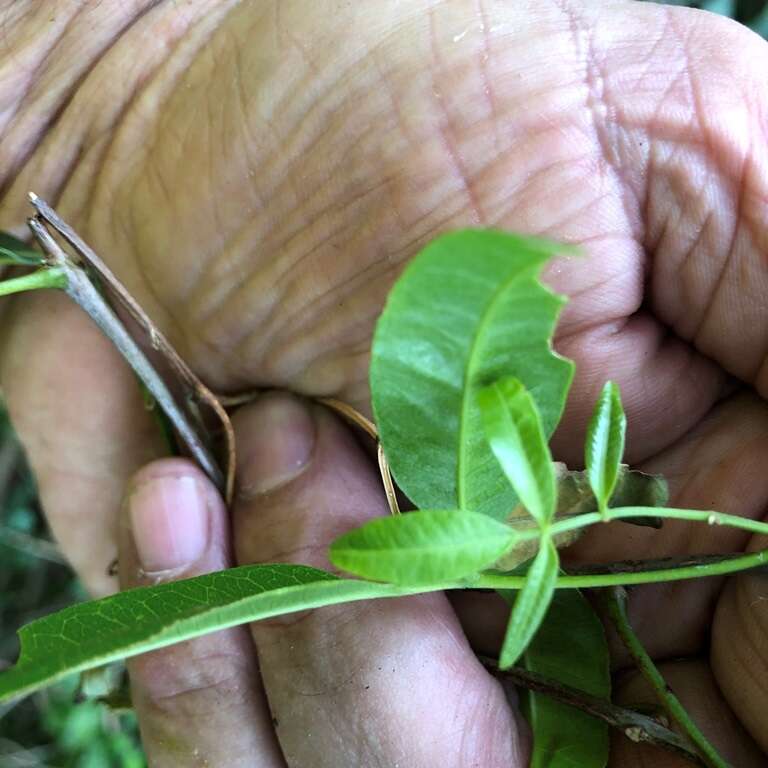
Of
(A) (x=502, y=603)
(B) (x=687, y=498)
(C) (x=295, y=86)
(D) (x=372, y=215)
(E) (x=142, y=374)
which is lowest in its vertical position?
(A) (x=502, y=603)

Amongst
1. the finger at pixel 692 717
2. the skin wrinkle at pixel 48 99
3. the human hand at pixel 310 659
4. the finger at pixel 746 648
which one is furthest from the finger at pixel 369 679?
the skin wrinkle at pixel 48 99

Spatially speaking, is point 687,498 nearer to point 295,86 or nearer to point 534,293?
point 534,293

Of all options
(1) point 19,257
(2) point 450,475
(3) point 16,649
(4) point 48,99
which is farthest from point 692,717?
(3) point 16,649

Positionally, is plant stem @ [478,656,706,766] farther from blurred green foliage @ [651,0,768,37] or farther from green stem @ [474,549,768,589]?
blurred green foliage @ [651,0,768,37]

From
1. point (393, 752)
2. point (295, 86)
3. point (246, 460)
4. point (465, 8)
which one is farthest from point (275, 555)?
point (465, 8)

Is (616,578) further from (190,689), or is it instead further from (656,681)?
(190,689)

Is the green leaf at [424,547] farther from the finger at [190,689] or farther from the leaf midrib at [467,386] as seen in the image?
the finger at [190,689]
